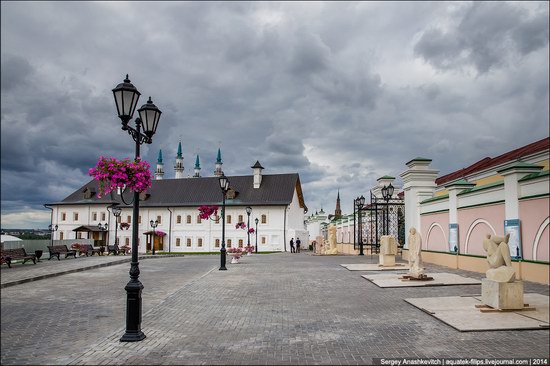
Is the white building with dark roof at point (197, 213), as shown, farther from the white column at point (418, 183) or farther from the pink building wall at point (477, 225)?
the pink building wall at point (477, 225)

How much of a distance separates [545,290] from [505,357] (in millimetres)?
6100

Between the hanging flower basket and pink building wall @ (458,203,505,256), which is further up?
the hanging flower basket

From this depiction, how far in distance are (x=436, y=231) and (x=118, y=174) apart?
16353 millimetres

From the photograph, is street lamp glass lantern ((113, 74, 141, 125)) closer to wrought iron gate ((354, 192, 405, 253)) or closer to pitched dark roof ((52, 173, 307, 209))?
wrought iron gate ((354, 192, 405, 253))

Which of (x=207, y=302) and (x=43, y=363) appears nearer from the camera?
(x=43, y=363)

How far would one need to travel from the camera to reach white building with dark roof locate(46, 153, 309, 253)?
5506cm

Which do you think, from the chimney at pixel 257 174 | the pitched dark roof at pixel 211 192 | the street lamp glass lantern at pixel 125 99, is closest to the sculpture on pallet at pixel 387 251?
the street lamp glass lantern at pixel 125 99

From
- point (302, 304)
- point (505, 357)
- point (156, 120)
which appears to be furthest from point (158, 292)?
point (505, 357)

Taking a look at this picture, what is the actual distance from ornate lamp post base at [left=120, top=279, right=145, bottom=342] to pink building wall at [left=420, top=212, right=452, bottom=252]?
14838mm

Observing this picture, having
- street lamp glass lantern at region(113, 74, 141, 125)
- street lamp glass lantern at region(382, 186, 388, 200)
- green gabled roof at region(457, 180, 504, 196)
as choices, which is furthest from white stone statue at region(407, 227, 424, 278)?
street lamp glass lantern at region(382, 186, 388, 200)

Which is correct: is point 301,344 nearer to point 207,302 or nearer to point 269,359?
point 269,359

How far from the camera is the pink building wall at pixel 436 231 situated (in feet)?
60.9

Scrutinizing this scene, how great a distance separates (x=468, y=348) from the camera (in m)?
6.05

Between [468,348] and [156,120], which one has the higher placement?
[156,120]
